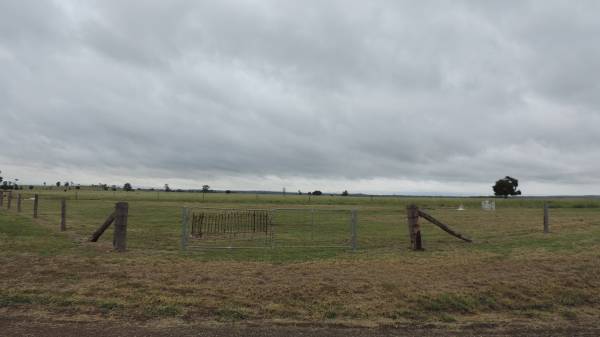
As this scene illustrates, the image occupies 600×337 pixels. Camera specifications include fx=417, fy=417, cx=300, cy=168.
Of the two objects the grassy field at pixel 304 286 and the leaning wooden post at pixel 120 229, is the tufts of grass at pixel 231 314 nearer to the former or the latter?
the grassy field at pixel 304 286

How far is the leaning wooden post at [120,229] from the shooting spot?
1220cm

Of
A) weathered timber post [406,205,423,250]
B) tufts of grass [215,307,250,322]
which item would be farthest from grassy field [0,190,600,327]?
weathered timber post [406,205,423,250]

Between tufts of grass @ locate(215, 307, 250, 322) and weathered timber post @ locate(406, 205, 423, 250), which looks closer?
tufts of grass @ locate(215, 307, 250, 322)

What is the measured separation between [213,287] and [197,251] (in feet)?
16.8

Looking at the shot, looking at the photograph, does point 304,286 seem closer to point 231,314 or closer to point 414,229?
point 231,314

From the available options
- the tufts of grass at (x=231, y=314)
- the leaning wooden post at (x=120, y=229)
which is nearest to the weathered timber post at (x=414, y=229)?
the tufts of grass at (x=231, y=314)

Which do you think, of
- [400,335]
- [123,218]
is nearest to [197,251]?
[123,218]

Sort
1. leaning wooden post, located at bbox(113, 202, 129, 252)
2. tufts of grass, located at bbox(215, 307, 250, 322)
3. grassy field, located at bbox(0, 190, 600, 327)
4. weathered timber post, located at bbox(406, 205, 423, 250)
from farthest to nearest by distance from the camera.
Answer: weathered timber post, located at bbox(406, 205, 423, 250) < leaning wooden post, located at bbox(113, 202, 129, 252) < grassy field, located at bbox(0, 190, 600, 327) < tufts of grass, located at bbox(215, 307, 250, 322)

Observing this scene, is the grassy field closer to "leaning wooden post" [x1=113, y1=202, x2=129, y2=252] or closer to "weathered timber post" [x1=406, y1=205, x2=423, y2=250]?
"leaning wooden post" [x1=113, y1=202, x2=129, y2=252]

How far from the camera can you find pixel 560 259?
10.6m

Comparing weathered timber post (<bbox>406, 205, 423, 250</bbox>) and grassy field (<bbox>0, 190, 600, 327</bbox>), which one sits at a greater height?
weathered timber post (<bbox>406, 205, 423, 250</bbox>)

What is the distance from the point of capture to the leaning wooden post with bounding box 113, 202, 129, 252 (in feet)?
40.0

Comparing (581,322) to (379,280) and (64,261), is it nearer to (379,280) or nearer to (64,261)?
(379,280)

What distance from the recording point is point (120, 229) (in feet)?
40.4
